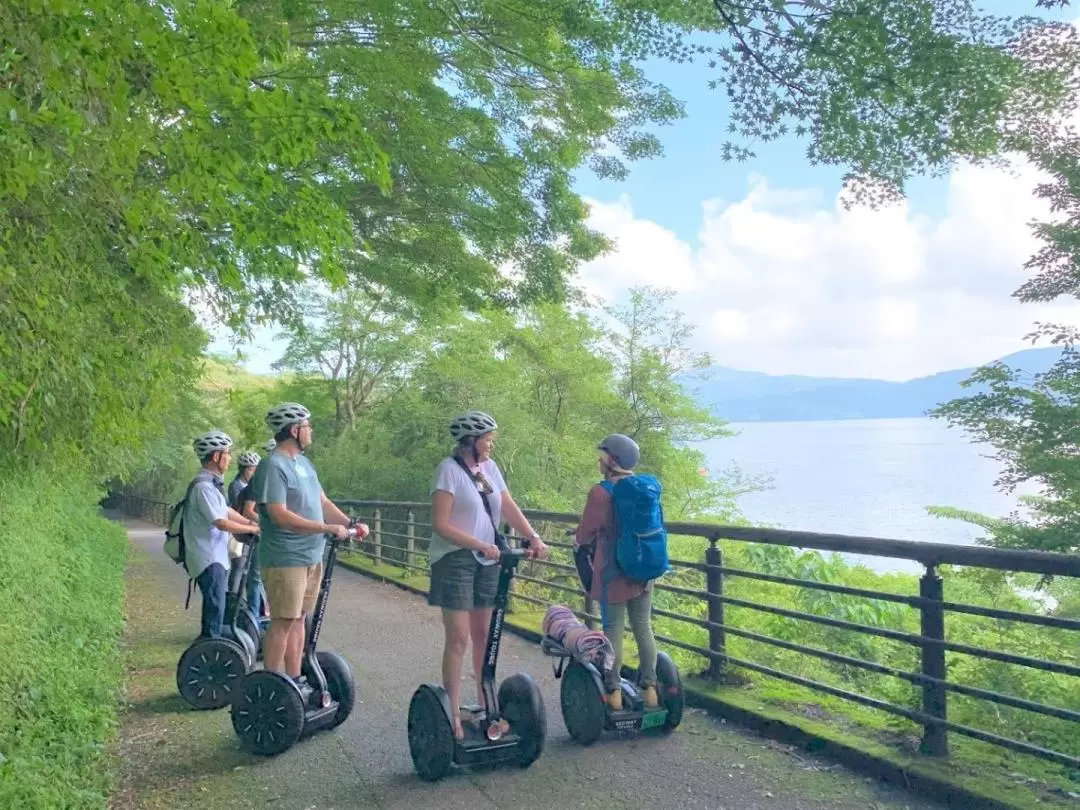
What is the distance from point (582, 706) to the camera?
507 centimetres

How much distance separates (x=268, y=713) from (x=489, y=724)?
4.37ft

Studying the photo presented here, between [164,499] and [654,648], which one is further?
[164,499]

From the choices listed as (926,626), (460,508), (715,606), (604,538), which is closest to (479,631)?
(460,508)

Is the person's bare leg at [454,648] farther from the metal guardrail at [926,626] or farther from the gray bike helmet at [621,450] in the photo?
the metal guardrail at [926,626]

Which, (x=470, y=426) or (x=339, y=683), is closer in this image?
(x=470, y=426)

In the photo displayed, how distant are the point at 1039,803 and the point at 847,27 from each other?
4712 millimetres

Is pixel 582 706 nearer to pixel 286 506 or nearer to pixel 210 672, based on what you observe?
pixel 286 506

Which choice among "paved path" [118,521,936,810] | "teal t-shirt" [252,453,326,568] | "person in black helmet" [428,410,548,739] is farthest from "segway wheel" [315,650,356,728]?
"person in black helmet" [428,410,548,739]

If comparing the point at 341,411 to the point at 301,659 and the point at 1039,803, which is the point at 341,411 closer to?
the point at 301,659

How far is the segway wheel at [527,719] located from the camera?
470cm

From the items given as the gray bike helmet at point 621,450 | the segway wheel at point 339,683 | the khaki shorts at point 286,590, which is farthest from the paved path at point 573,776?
the gray bike helmet at point 621,450

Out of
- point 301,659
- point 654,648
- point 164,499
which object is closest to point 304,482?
point 301,659

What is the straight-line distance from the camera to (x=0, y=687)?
4.77 m

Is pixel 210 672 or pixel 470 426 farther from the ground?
pixel 470 426
